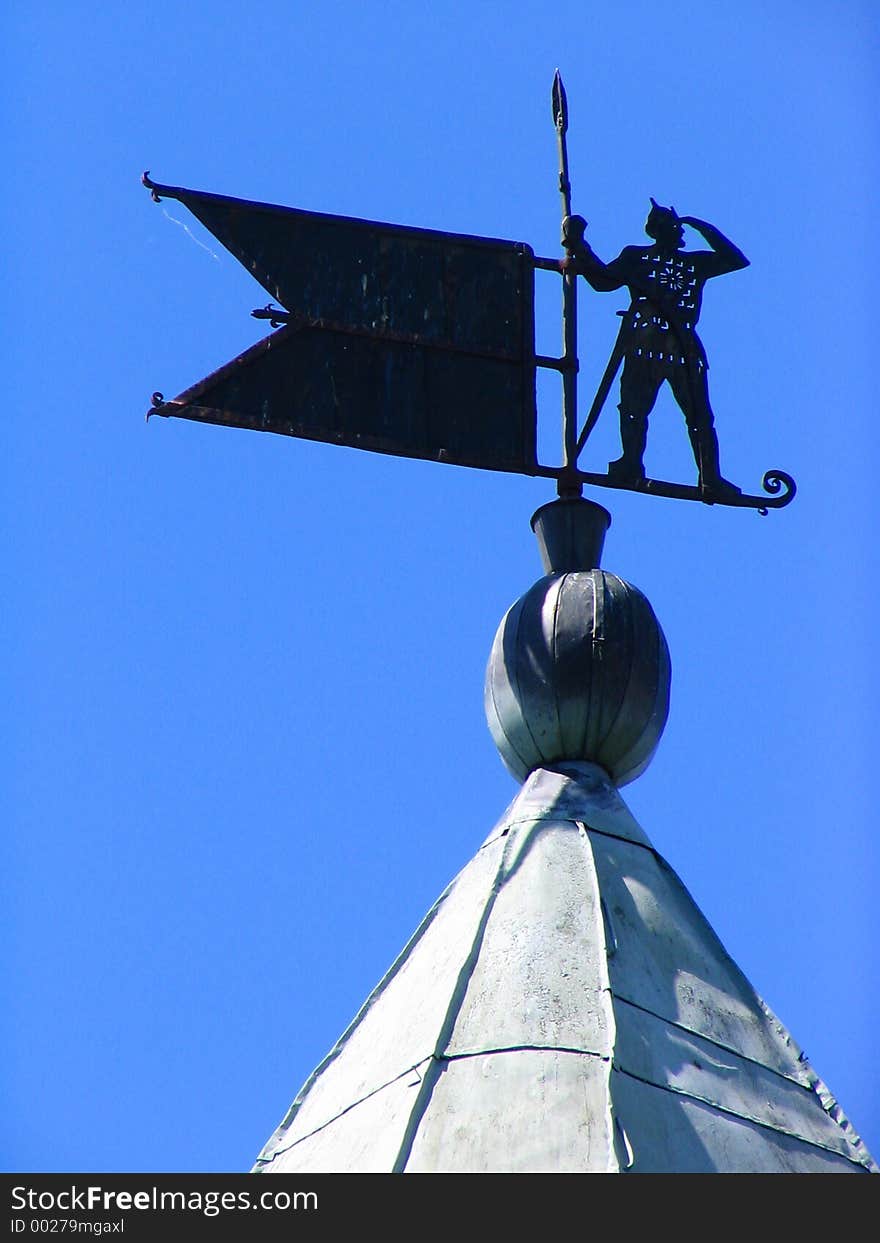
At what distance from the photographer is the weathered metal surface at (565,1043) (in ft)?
36.3

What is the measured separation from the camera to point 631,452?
14117 mm

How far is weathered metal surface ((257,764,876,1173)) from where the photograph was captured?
11.1 m

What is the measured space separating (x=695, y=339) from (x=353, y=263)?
1943mm

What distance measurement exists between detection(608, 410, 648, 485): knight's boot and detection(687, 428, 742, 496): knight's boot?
0.98 feet

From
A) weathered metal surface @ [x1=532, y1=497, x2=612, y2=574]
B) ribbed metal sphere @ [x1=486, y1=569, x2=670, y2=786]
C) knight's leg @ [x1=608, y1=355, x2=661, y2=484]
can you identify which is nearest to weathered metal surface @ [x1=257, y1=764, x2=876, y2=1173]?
ribbed metal sphere @ [x1=486, y1=569, x2=670, y2=786]

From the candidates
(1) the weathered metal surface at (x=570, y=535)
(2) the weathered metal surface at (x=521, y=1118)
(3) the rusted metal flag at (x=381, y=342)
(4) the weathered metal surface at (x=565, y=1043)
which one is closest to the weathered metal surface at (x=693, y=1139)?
(4) the weathered metal surface at (x=565, y=1043)

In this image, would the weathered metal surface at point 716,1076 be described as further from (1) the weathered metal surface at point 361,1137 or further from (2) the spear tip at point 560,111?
(2) the spear tip at point 560,111

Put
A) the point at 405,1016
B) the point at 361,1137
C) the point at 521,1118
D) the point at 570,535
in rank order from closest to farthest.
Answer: the point at 521,1118
the point at 361,1137
the point at 405,1016
the point at 570,535

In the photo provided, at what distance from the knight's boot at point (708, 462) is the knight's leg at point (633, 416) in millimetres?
285

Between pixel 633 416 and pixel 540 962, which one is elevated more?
pixel 633 416

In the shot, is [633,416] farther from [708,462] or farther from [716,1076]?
[716,1076]

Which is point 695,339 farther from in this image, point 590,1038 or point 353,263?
point 590,1038

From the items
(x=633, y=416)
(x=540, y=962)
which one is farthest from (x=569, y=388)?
(x=540, y=962)

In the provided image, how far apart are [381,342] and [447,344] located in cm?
36
